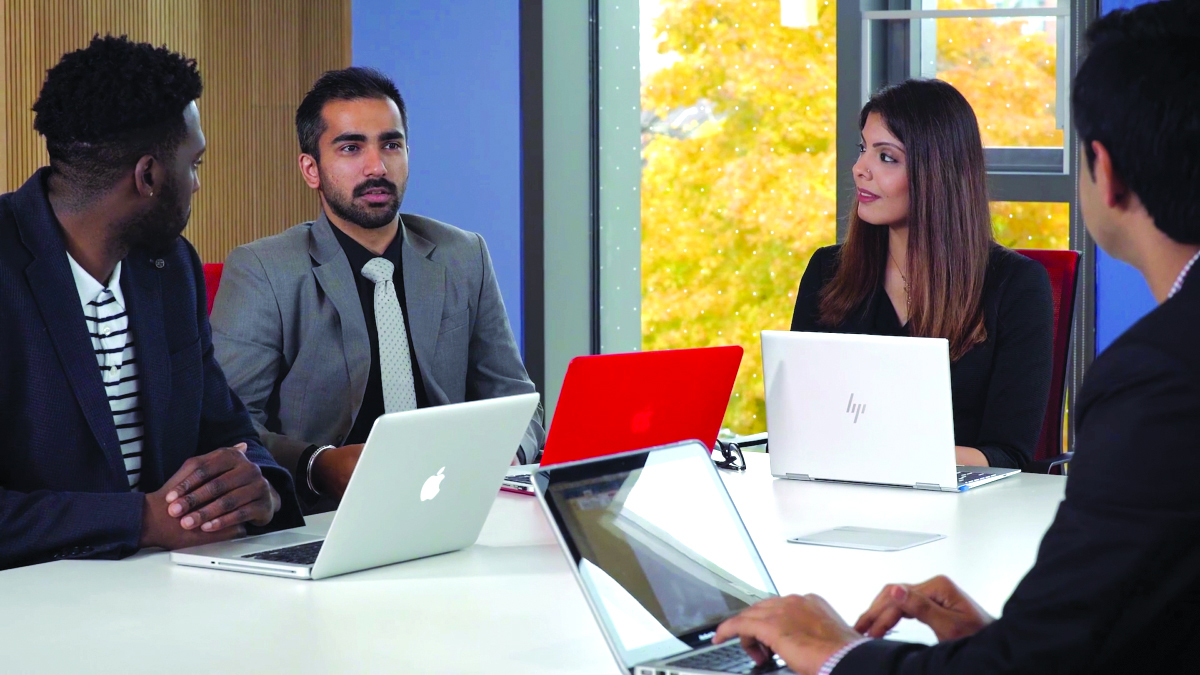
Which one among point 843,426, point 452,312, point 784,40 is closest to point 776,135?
point 784,40

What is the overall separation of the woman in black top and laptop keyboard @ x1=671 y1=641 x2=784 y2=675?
5.44ft

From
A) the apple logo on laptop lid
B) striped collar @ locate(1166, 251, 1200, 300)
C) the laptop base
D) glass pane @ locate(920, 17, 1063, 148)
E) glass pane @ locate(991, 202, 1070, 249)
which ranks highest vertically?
glass pane @ locate(920, 17, 1063, 148)

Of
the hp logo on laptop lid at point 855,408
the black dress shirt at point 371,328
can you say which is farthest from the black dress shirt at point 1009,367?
the black dress shirt at point 371,328

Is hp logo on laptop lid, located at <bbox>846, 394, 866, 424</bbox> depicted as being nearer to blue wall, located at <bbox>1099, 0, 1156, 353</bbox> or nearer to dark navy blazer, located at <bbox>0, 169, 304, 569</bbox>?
dark navy blazer, located at <bbox>0, 169, 304, 569</bbox>

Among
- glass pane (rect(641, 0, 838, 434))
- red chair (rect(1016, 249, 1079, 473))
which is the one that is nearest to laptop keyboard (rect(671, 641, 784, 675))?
red chair (rect(1016, 249, 1079, 473))

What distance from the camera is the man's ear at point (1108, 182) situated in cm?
117

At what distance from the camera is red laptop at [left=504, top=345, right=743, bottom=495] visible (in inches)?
87.4

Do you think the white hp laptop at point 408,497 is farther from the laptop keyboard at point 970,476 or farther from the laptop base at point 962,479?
the laptop keyboard at point 970,476

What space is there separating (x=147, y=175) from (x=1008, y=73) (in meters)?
2.70

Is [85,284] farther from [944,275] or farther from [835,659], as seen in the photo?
[944,275]

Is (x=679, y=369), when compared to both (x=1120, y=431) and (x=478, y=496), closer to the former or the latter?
(x=478, y=496)

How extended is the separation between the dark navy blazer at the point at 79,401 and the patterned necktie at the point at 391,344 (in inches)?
23.4

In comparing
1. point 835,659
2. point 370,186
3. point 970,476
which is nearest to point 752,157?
point 370,186

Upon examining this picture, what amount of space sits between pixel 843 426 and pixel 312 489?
1.02m
